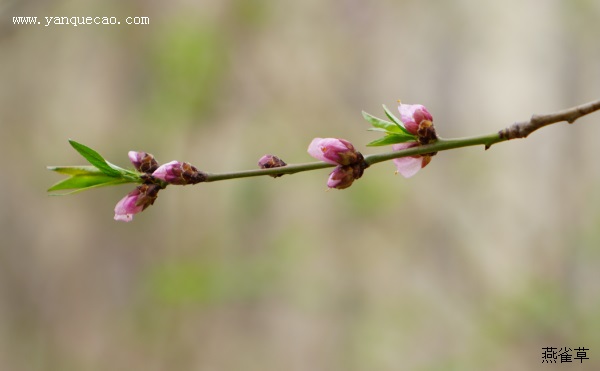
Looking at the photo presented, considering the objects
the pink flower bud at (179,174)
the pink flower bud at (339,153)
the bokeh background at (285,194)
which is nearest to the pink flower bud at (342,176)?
the pink flower bud at (339,153)

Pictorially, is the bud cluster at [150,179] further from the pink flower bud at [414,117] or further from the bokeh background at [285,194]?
the bokeh background at [285,194]

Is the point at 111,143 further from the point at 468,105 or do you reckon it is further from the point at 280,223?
the point at 468,105

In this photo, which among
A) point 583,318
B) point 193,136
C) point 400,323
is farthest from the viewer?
point 193,136

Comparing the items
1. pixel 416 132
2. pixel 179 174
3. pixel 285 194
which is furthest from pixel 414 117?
pixel 285 194

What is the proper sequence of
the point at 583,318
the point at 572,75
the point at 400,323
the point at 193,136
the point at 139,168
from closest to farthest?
the point at 139,168 < the point at 583,318 < the point at 400,323 < the point at 193,136 < the point at 572,75

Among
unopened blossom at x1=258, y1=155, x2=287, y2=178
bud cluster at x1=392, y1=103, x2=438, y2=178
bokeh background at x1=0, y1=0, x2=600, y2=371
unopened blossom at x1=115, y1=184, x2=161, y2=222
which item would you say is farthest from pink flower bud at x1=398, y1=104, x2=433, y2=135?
bokeh background at x1=0, y1=0, x2=600, y2=371

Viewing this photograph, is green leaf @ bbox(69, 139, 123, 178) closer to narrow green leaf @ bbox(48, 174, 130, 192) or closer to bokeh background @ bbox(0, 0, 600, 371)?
narrow green leaf @ bbox(48, 174, 130, 192)

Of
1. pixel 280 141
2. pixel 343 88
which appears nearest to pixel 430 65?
pixel 343 88

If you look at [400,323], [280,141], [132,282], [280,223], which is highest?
[280,141]
